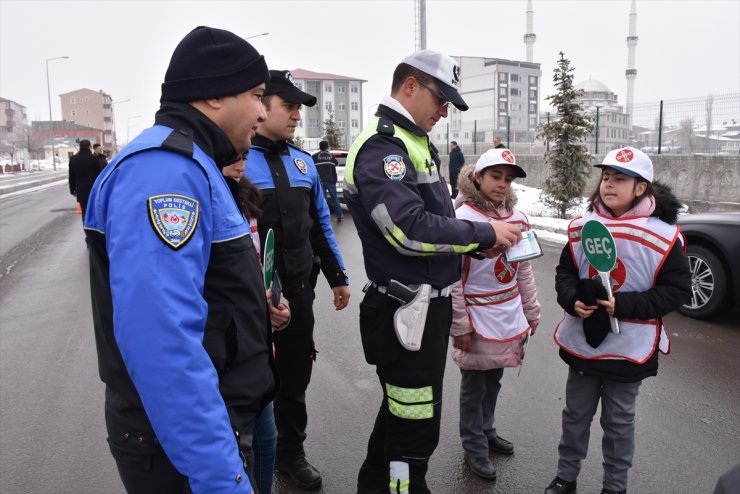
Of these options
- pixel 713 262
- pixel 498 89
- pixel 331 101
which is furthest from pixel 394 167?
pixel 331 101

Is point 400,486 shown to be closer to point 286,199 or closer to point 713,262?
point 286,199

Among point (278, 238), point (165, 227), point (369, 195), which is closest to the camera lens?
point (165, 227)

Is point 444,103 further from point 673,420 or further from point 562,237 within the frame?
point 562,237

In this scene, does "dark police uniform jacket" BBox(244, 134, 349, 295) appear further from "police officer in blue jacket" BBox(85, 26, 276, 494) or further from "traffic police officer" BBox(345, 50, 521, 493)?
"police officer in blue jacket" BBox(85, 26, 276, 494)

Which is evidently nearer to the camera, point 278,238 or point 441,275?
point 441,275

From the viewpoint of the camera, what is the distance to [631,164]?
2.86m

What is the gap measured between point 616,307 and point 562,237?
845cm

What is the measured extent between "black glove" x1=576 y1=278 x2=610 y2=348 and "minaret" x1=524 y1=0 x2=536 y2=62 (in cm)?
8730

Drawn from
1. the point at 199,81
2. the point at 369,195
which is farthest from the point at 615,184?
the point at 199,81

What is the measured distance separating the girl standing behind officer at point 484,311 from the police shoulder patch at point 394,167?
1.00 meters

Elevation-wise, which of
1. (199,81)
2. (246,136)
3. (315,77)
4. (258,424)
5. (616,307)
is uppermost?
(315,77)

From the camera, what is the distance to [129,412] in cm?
155

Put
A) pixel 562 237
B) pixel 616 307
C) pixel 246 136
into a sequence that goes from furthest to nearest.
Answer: pixel 562 237, pixel 616 307, pixel 246 136

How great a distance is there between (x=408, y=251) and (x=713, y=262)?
4817mm
